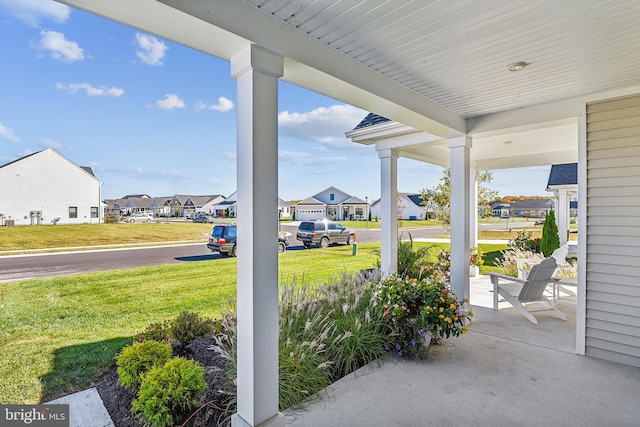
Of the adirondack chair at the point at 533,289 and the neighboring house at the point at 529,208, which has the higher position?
the neighboring house at the point at 529,208

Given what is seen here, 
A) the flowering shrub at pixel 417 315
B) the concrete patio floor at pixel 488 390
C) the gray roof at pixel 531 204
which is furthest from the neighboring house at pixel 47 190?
the gray roof at pixel 531 204

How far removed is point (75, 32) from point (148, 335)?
3372 mm

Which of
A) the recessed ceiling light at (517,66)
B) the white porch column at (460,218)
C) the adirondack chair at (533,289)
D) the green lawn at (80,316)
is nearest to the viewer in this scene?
the recessed ceiling light at (517,66)

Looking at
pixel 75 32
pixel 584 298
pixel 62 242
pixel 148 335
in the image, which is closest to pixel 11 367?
pixel 148 335

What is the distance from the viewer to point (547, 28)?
6.91 ft

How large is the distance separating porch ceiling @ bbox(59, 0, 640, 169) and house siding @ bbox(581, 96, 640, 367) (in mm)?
307

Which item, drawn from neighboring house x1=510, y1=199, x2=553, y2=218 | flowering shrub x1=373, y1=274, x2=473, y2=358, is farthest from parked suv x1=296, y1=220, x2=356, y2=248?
neighboring house x1=510, y1=199, x2=553, y2=218

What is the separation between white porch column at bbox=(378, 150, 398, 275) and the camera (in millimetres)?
5262

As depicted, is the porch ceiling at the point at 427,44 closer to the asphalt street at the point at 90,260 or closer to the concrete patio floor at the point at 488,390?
the concrete patio floor at the point at 488,390

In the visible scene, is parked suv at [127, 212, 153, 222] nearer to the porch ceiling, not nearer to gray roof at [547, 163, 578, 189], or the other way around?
the porch ceiling

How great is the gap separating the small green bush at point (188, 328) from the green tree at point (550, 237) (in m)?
8.49

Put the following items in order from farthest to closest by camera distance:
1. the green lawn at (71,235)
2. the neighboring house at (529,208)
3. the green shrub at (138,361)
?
the neighboring house at (529,208) < the green lawn at (71,235) < the green shrub at (138,361)

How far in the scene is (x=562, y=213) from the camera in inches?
478

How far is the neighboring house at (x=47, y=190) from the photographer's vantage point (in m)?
3.08
